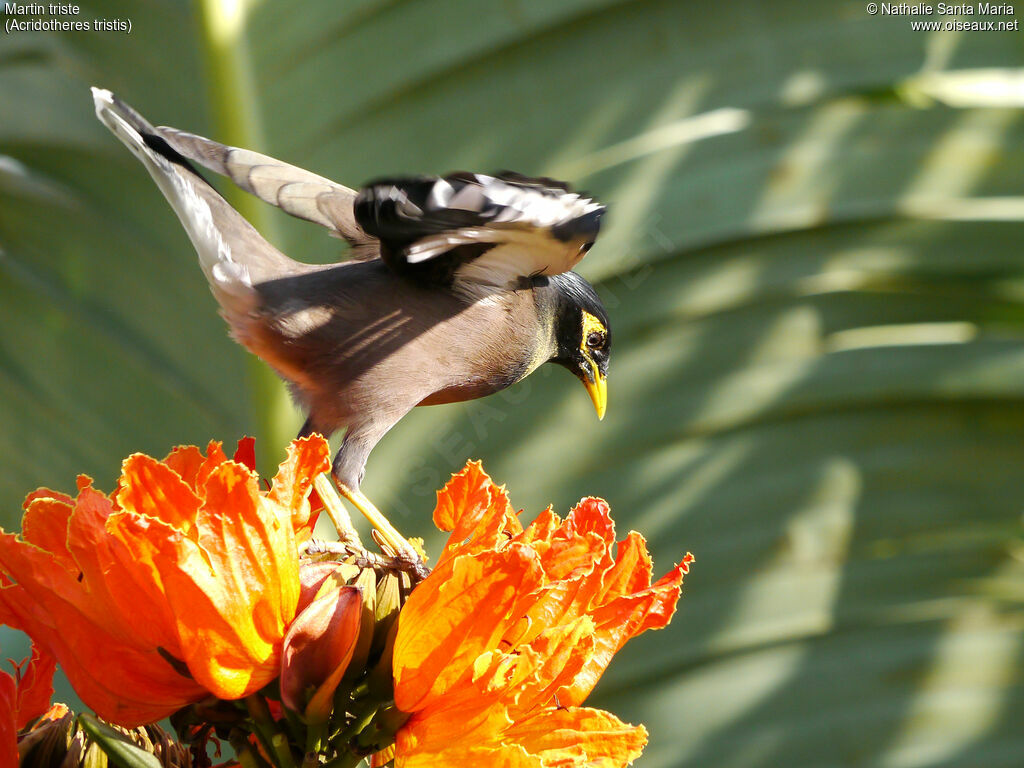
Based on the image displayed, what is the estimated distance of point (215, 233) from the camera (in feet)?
4.70

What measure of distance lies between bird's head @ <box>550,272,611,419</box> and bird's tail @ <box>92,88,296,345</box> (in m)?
0.42

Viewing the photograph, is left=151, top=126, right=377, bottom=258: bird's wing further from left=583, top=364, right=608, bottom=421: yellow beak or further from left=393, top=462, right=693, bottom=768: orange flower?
left=393, top=462, right=693, bottom=768: orange flower

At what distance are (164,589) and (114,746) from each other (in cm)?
11

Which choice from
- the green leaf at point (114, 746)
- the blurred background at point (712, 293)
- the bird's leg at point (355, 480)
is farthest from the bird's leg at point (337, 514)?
the blurred background at point (712, 293)

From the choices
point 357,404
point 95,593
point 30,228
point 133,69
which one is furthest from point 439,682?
point 30,228

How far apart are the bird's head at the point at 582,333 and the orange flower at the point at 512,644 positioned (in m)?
0.77

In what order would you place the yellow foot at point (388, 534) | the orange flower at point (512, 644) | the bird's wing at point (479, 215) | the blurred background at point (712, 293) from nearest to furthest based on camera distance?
the orange flower at point (512, 644), the yellow foot at point (388, 534), the bird's wing at point (479, 215), the blurred background at point (712, 293)

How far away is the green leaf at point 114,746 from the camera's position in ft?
1.98

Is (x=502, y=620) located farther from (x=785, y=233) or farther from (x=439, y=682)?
(x=785, y=233)

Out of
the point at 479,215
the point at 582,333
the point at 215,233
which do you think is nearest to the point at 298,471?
the point at 479,215

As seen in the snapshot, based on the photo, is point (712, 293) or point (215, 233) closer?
point (215, 233)

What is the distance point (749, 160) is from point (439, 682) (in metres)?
1.74

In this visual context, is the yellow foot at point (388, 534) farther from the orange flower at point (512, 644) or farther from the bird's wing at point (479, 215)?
the bird's wing at point (479, 215)

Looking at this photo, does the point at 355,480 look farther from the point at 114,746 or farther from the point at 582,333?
the point at 114,746
